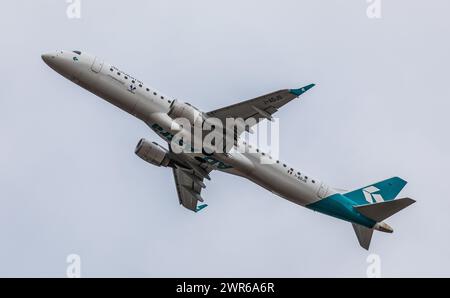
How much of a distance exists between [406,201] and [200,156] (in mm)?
14350

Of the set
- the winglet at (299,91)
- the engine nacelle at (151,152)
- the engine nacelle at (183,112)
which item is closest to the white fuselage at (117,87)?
the engine nacelle at (183,112)

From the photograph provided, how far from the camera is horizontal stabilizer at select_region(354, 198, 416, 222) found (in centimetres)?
5497

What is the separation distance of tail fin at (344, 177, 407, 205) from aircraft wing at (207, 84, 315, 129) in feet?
34.9

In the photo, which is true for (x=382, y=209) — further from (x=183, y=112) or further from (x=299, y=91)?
(x=183, y=112)

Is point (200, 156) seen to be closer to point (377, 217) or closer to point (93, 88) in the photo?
point (93, 88)

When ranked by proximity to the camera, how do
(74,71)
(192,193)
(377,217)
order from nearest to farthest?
(74,71)
(377,217)
(192,193)

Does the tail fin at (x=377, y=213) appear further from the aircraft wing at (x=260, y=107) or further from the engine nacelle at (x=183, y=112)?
the engine nacelle at (x=183, y=112)

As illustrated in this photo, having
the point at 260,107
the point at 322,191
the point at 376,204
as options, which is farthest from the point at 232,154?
the point at 376,204

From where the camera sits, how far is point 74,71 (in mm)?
53406

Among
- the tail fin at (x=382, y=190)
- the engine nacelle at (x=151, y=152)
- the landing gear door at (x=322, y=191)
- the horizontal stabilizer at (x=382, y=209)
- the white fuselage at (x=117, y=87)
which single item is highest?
the white fuselage at (x=117, y=87)

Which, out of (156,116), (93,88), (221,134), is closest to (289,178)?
(221,134)

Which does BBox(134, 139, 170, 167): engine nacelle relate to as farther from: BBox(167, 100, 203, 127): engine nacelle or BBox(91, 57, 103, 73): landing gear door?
Result: BBox(91, 57, 103, 73): landing gear door

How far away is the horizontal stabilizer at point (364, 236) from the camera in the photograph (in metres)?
58.2

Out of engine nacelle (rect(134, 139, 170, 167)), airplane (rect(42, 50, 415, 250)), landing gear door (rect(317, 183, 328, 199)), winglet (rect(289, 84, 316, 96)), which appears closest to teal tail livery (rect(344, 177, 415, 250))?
airplane (rect(42, 50, 415, 250))
